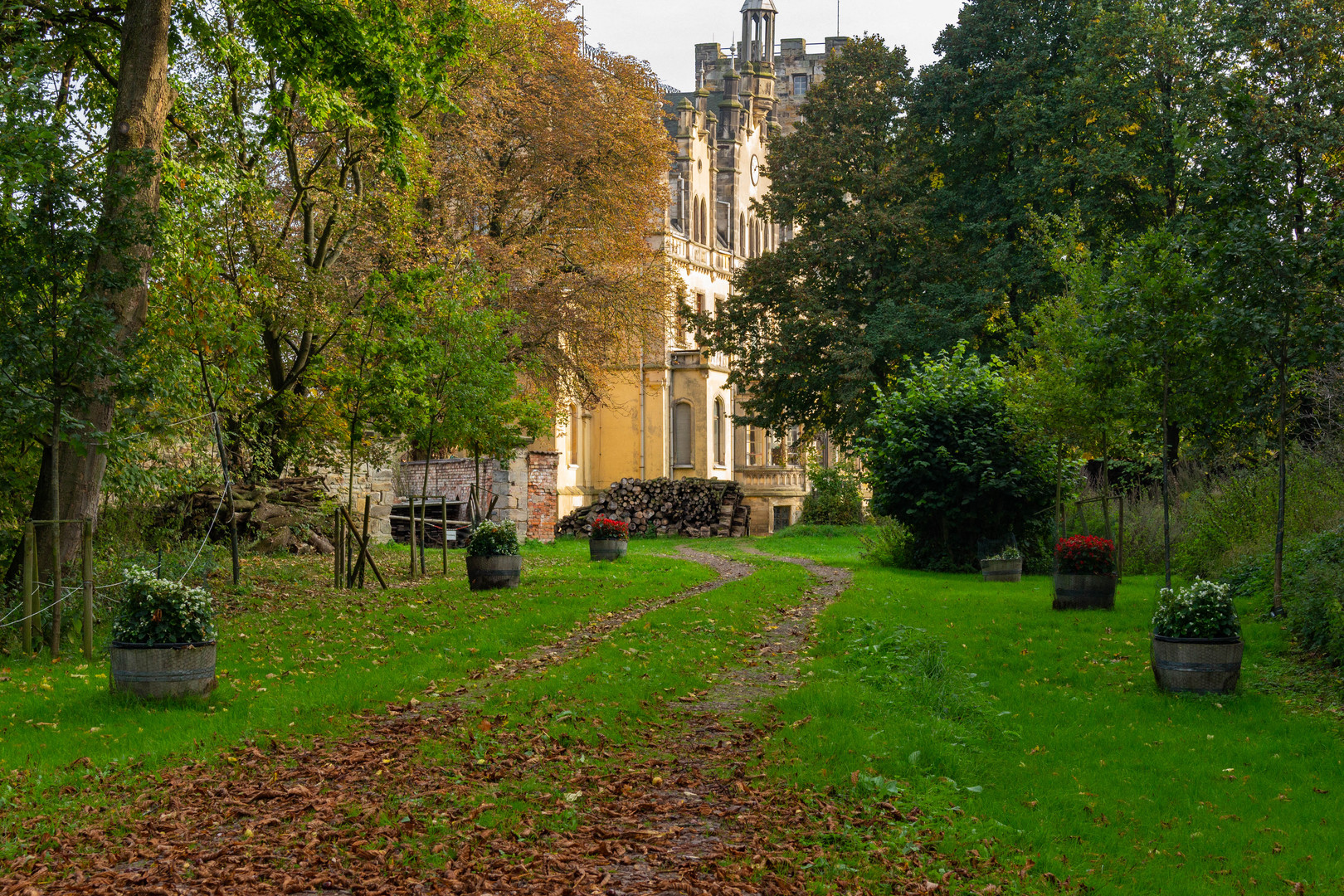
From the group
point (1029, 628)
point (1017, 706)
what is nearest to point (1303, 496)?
point (1029, 628)

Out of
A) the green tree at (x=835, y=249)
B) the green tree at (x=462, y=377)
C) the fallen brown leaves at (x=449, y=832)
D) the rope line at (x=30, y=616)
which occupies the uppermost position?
the green tree at (x=835, y=249)

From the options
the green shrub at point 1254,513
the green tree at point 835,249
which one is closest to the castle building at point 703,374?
the green tree at point 835,249

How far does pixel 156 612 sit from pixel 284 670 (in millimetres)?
1855

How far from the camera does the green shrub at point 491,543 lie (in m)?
16.8

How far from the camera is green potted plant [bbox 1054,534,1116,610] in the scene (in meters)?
14.9

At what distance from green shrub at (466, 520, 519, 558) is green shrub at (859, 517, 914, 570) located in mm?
9953

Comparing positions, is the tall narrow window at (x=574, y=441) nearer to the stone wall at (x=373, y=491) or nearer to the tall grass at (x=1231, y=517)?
the stone wall at (x=373, y=491)

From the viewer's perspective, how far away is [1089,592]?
1495cm

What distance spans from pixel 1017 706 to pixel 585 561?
1465 cm

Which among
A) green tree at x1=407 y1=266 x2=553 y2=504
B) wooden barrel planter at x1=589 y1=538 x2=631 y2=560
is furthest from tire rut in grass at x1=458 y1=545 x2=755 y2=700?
green tree at x1=407 y1=266 x2=553 y2=504

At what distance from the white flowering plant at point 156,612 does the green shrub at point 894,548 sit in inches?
678

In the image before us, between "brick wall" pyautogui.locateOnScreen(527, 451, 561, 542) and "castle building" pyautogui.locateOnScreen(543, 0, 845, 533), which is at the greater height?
"castle building" pyautogui.locateOnScreen(543, 0, 845, 533)

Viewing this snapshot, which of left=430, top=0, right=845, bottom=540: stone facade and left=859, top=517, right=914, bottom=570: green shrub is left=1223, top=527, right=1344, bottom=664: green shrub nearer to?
left=859, top=517, right=914, bottom=570: green shrub

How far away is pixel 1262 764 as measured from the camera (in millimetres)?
7688
